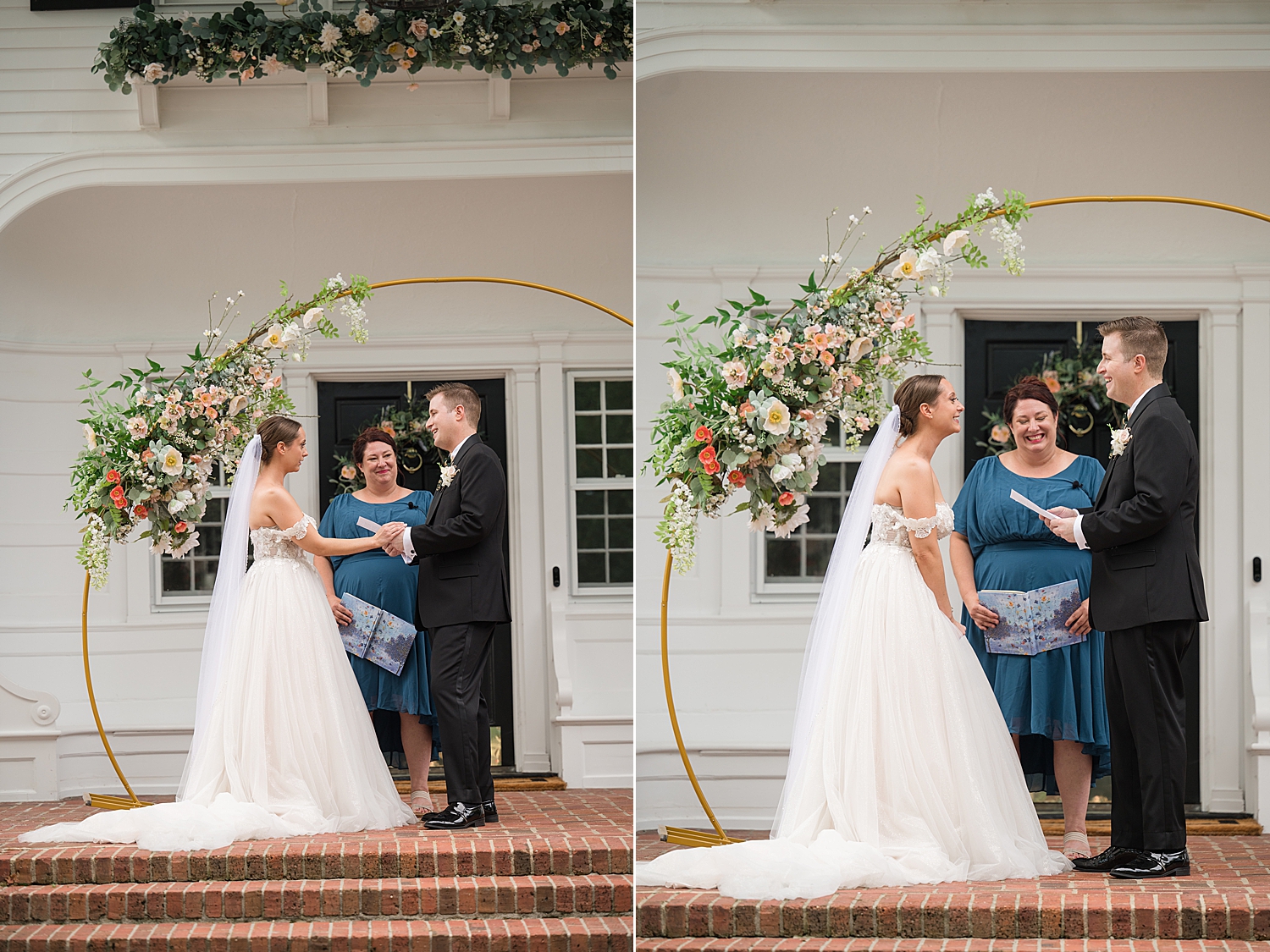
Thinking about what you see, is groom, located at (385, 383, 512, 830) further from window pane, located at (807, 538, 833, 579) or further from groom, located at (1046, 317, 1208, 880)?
groom, located at (1046, 317, 1208, 880)

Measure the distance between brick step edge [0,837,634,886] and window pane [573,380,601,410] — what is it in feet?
4.85

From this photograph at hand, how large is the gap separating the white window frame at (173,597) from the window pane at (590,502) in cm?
122

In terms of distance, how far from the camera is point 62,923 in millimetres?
3547

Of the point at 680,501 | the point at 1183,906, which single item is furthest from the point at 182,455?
the point at 1183,906

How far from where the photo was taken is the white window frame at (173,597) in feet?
12.7

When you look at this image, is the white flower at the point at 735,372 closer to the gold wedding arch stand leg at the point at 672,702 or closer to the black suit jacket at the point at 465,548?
the gold wedding arch stand leg at the point at 672,702

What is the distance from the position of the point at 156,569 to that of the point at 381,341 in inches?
44.5

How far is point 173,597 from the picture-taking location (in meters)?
3.90

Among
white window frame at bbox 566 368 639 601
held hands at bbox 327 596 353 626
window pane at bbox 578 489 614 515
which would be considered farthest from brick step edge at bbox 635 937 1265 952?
held hands at bbox 327 596 353 626

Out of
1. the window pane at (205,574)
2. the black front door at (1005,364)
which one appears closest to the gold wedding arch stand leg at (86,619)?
the window pane at (205,574)

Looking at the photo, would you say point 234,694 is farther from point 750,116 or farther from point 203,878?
point 750,116

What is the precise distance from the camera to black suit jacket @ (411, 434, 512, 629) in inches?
143

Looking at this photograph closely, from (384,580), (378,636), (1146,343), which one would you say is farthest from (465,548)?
(1146,343)

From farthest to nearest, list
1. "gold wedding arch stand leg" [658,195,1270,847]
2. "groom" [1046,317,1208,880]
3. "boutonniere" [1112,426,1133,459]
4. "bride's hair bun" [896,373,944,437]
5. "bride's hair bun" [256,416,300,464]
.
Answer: "bride's hair bun" [256,416,300,464] < "gold wedding arch stand leg" [658,195,1270,847] < "bride's hair bun" [896,373,944,437] < "boutonniere" [1112,426,1133,459] < "groom" [1046,317,1208,880]
